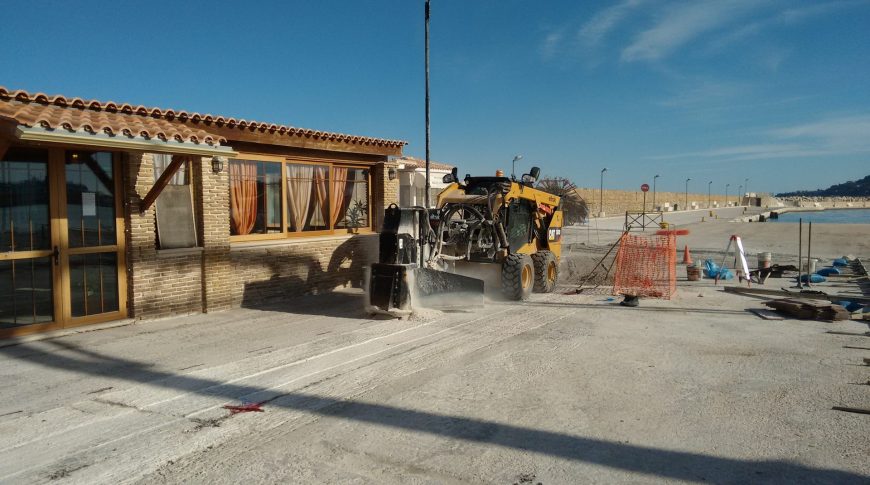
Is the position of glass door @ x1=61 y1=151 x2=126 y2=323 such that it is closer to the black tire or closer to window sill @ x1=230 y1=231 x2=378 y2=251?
window sill @ x1=230 y1=231 x2=378 y2=251

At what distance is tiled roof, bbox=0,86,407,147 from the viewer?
682 centimetres

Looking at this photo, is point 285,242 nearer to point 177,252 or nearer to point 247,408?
point 177,252

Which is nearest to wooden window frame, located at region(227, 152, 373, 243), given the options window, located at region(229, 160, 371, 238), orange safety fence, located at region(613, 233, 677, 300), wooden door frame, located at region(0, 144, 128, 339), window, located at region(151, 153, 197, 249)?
window, located at region(229, 160, 371, 238)

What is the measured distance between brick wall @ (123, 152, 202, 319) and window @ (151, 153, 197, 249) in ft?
0.47

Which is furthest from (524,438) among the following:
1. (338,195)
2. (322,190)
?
(338,195)

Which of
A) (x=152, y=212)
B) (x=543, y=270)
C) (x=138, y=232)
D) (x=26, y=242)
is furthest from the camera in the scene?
(x=543, y=270)

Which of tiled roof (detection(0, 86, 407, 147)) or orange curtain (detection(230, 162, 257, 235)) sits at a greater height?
tiled roof (detection(0, 86, 407, 147))

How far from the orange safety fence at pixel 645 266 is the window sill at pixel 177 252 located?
8.03 m

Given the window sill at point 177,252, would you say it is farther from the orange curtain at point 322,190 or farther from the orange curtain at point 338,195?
the orange curtain at point 338,195

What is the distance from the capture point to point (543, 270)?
40.0ft

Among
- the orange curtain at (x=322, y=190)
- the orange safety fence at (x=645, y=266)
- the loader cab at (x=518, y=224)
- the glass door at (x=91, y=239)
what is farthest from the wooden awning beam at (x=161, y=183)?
the orange safety fence at (x=645, y=266)

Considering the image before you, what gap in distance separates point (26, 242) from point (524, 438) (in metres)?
7.00

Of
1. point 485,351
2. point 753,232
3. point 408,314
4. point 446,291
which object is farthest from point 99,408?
point 753,232

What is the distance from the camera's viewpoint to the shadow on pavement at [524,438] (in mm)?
3930
